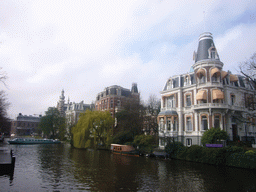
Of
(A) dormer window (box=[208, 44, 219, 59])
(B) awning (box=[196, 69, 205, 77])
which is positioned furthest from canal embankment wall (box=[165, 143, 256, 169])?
(A) dormer window (box=[208, 44, 219, 59])

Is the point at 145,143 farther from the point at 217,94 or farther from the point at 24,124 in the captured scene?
the point at 24,124

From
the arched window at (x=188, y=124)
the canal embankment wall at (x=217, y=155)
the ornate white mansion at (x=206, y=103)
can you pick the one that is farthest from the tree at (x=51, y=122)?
the canal embankment wall at (x=217, y=155)

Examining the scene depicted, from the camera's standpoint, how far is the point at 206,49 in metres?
37.9

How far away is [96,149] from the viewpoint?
164ft

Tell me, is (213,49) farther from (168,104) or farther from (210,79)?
(168,104)

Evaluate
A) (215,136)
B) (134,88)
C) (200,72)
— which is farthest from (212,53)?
(134,88)

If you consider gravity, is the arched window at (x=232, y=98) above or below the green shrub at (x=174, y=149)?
above

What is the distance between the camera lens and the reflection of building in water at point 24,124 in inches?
5365

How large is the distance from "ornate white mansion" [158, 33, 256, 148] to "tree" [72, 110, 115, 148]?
12908mm

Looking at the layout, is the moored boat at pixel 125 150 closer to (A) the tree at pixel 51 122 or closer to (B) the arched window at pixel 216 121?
(B) the arched window at pixel 216 121

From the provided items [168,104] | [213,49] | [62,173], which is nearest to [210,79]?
[213,49]

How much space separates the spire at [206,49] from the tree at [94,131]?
78.0 ft

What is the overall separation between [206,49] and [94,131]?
95.8 feet

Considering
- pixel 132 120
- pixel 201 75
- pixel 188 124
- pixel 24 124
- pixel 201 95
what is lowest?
pixel 188 124
